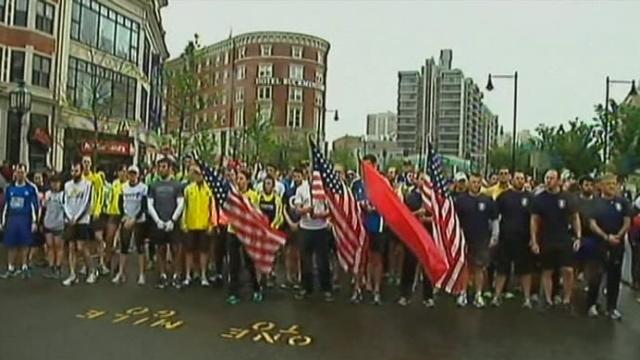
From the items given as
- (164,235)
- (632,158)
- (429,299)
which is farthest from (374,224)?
(632,158)

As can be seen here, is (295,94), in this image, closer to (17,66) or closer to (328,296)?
(17,66)

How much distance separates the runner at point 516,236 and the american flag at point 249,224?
358cm

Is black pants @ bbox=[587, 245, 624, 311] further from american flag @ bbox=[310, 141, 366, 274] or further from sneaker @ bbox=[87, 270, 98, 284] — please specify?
sneaker @ bbox=[87, 270, 98, 284]

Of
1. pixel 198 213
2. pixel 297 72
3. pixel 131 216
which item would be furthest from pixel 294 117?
pixel 198 213

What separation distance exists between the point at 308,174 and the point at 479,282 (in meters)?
3.47

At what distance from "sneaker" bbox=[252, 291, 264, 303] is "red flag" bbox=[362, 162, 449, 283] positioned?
2.34 metres

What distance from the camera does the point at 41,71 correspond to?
37.8 m

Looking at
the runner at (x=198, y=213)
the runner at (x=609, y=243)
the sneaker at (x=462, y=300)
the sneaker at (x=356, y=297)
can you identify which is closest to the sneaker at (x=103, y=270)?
the runner at (x=198, y=213)

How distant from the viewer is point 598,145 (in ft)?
179

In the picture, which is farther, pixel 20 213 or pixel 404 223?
pixel 20 213

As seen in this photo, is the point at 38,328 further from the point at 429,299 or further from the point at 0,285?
the point at 429,299

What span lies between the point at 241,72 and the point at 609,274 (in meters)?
102

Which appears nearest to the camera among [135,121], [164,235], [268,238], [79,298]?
[79,298]

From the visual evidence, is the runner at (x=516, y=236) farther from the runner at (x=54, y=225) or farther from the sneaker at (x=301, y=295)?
the runner at (x=54, y=225)
